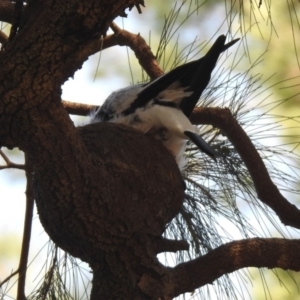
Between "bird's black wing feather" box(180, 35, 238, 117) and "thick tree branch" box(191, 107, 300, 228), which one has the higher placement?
"bird's black wing feather" box(180, 35, 238, 117)

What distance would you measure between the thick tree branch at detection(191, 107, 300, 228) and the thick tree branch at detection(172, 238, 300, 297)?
0.10 meters

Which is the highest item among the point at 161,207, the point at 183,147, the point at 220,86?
the point at 220,86

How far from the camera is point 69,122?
0.65 m

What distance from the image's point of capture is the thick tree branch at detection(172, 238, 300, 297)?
725 mm

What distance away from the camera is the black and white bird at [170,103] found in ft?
3.12

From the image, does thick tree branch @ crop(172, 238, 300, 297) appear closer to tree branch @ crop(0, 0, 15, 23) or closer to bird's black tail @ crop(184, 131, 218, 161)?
bird's black tail @ crop(184, 131, 218, 161)

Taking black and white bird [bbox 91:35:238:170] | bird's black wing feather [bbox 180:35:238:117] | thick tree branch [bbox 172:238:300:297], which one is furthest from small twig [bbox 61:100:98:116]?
thick tree branch [bbox 172:238:300:297]

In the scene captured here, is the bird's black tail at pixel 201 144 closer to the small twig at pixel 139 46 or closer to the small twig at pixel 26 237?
the small twig at pixel 139 46

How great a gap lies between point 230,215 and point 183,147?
155 millimetres

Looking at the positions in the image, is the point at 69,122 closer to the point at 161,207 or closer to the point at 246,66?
the point at 161,207

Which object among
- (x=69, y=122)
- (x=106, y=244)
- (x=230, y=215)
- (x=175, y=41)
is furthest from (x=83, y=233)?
(x=175, y=41)

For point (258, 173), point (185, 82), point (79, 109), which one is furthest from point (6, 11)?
point (258, 173)

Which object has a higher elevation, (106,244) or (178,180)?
(178,180)

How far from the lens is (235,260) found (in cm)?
74
